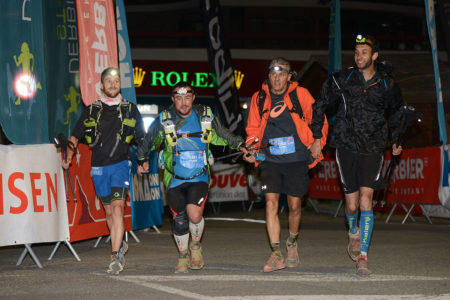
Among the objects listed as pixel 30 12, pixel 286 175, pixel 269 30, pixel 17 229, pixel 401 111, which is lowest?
pixel 17 229

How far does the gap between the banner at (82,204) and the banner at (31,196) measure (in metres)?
0.31

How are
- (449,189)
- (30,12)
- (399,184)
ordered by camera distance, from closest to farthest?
(30,12) → (449,189) → (399,184)

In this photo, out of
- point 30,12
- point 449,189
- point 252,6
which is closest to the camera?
point 30,12

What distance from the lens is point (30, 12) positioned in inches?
376

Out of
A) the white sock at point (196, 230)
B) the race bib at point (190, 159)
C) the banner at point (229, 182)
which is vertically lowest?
the banner at point (229, 182)

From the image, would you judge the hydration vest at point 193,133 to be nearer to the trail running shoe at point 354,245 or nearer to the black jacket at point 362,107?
the black jacket at point 362,107

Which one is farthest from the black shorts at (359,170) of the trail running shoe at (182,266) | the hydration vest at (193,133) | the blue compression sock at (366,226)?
the trail running shoe at (182,266)

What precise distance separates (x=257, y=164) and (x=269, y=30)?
128 ft

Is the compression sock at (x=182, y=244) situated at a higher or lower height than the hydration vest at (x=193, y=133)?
lower

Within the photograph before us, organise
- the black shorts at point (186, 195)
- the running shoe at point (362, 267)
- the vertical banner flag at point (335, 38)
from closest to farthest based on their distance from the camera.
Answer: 1. the running shoe at point (362, 267)
2. the black shorts at point (186, 195)
3. the vertical banner flag at point (335, 38)

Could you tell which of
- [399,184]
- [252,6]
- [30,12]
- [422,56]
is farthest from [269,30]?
[30,12]

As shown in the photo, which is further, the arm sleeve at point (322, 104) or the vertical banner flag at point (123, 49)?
the vertical banner flag at point (123, 49)

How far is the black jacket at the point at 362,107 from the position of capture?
756cm

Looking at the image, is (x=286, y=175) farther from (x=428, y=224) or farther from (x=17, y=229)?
(x=428, y=224)
